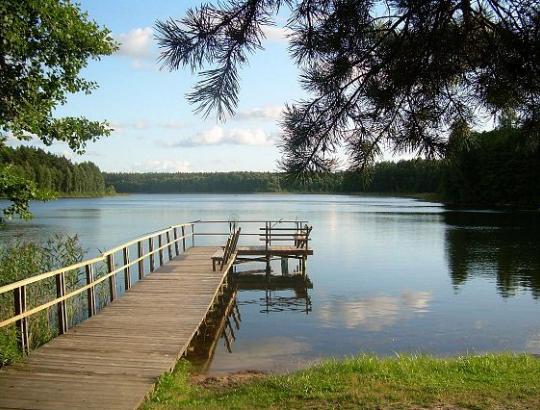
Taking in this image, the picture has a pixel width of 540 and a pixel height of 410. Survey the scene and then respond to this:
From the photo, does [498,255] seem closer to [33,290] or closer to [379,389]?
[33,290]

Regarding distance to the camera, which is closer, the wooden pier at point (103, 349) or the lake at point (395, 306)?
the wooden pier at point (103, 349)

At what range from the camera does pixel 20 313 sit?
22.7 feet

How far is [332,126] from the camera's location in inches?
134

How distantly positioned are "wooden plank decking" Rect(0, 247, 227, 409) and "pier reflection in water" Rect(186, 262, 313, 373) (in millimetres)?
1079

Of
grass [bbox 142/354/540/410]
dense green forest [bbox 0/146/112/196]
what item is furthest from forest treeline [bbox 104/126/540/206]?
dense green forest [bbox 0/146/112/196]

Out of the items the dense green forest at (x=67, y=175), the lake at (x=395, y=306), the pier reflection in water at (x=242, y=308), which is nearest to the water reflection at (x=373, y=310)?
the lake at (x=395, y=306)

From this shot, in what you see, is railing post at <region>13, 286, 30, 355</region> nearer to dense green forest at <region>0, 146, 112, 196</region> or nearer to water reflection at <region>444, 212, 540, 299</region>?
water reflection at <region>444, 212, 540, 299</region>

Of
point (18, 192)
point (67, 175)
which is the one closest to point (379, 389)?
point (18, 192)

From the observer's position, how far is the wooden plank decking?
18.4 feet

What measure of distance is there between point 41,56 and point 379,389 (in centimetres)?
619

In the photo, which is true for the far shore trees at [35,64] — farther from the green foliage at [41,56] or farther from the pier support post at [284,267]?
the pier support post at [284,267]

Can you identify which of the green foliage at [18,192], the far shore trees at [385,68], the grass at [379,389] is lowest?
the grass at [379,389]

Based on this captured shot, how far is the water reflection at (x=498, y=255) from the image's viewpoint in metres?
20.8

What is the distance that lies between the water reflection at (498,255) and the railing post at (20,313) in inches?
609
